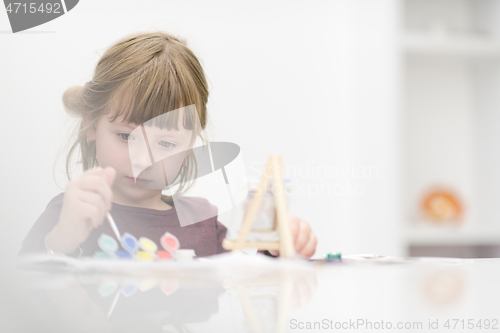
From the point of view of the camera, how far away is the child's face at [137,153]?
63cm

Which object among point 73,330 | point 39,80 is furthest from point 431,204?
point 73,330

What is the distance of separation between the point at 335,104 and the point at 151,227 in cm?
77

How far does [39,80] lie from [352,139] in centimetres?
84

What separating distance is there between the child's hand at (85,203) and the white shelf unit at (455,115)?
1176 mm

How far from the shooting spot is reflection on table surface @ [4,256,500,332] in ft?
0.94

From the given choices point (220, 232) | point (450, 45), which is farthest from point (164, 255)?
point (450, 45)

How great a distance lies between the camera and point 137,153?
64 cm

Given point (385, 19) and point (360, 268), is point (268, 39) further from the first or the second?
point (360, 268)

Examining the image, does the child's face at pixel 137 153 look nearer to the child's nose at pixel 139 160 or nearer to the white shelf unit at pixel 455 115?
the child's nose at pixel 139 160

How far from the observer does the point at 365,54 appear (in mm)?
1284

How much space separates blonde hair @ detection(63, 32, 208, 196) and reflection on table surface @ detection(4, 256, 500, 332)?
0.96ft

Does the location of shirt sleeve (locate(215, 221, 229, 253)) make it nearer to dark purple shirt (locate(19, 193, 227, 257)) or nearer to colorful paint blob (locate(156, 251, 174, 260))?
dark purple shirt (locate(19, 193, 227, 257))

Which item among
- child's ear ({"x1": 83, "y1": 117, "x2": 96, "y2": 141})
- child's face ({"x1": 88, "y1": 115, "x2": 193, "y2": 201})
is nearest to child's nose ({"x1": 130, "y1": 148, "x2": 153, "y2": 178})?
child's face ({"x1": 88, "y1": 115, "x2": 193, "y2": 201})

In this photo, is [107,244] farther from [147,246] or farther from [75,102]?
[75,102]
